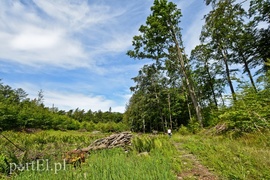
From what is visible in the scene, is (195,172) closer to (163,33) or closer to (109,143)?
(109,143)

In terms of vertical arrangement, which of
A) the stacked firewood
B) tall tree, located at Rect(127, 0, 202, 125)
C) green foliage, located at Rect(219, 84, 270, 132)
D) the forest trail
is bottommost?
the forest trail

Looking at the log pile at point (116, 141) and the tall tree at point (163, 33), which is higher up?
the tall tree at point (163, 33)

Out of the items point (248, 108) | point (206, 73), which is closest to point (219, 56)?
point (206, 73)

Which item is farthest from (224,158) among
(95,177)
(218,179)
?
(95,177)

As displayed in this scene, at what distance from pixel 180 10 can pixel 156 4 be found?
193 centimetres

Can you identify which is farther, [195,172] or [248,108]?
[248,108]

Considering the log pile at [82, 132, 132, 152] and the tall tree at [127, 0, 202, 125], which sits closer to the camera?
the log pile at [82, 132, 132, 152]

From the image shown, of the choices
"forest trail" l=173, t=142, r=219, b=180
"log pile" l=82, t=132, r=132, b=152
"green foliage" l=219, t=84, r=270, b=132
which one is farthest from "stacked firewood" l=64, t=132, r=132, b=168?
"green foliage" l=219, t=84, r=270, b=132

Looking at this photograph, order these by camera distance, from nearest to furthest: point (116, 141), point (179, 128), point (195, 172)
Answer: point (195, 172), point (116, 141), point (179, 128)

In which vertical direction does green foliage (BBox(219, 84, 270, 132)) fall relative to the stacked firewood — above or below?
above

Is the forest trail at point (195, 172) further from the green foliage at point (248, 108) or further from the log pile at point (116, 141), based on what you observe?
the log pile at point (116, 141)

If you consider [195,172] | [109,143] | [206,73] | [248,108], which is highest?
[206,73]

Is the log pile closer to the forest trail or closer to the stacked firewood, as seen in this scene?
the stacked firewood

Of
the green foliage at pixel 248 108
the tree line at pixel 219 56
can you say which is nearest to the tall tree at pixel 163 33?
the tree line at pixel 219 56
